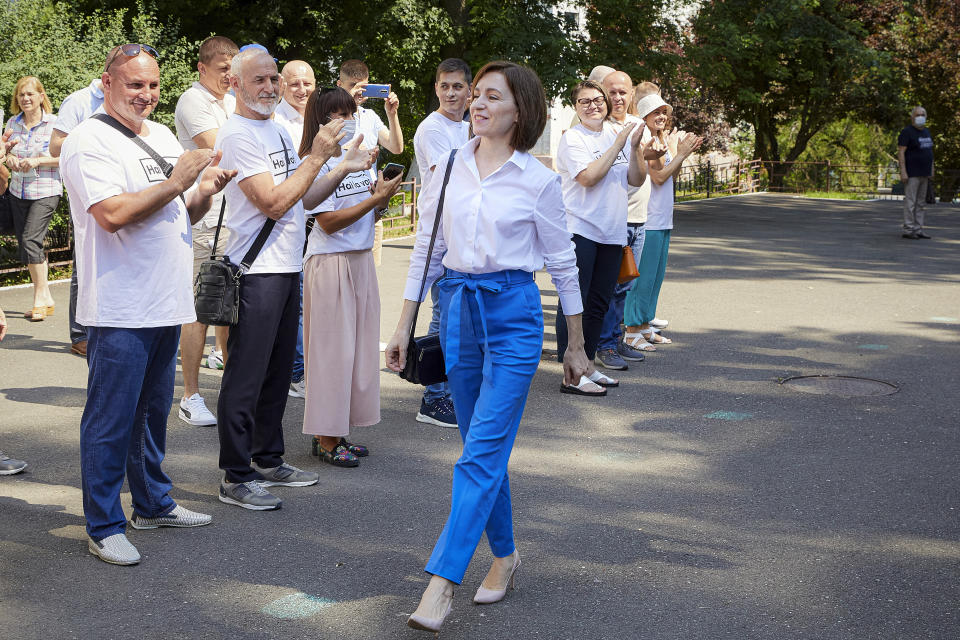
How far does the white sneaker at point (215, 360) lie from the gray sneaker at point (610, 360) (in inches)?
116

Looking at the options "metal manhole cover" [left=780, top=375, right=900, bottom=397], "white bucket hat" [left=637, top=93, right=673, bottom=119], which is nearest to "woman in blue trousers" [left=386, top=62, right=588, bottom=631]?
"metal manhole cover" [left=780, top=375, right=900, bottom=397]

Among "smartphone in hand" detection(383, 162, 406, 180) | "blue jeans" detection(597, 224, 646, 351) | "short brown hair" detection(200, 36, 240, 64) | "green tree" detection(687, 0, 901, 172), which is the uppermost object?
"green tree" detection(687, 0, 901, 172)

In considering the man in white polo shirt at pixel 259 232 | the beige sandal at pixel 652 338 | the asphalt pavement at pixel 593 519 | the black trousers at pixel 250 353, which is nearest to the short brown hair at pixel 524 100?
the man in white polo shirt at pixel 259 232

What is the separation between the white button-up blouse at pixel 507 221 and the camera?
388 centimetres

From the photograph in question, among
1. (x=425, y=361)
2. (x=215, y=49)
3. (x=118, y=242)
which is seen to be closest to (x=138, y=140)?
(x=118, y=242)

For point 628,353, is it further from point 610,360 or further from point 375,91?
point 375,91

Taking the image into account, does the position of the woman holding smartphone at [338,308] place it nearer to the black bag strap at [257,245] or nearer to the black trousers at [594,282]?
the black bag strap at [257,245]

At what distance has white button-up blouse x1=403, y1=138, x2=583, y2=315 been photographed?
3.88 m

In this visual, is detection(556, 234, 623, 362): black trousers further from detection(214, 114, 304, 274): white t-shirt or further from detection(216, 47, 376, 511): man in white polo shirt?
detection(214, 114, 304, 274): white t-shirt

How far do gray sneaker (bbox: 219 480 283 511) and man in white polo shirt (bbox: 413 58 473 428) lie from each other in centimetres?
174

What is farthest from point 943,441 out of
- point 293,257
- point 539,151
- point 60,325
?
point 539,151

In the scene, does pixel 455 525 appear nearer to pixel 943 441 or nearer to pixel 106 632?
pixel 106 632

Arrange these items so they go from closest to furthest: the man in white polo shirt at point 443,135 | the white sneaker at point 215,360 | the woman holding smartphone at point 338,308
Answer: the woman holding smartphone at point 338,308, the man in white polo shirt at point 443,135, the white sneaker at point 215,360

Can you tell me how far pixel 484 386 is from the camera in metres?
3.82
